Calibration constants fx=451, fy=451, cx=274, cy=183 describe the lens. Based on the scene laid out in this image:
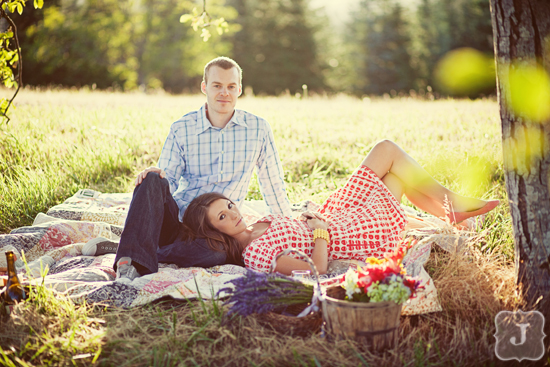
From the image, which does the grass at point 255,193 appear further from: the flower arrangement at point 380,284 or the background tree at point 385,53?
the background tree at point 385,53

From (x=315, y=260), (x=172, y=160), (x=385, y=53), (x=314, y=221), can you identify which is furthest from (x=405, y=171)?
(x=385, y=53)

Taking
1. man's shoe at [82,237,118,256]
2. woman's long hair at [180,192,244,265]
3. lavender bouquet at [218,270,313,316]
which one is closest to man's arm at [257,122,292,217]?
woman's long hair at [180,192,244,265]

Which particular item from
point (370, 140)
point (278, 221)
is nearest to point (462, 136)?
point (370, 140)

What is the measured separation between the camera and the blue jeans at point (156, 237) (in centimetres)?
316

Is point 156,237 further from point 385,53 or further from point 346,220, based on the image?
point 385,53

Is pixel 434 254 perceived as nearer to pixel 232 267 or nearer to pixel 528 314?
pixel 528 314

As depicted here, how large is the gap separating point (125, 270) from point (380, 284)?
179 cm

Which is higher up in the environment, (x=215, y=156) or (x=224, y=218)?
(x=215, y=156)

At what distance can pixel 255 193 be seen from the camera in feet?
18.8

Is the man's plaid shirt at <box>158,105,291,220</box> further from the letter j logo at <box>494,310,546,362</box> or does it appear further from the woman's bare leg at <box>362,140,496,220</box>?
the letter j logo at <box>494,310,546,362</box>

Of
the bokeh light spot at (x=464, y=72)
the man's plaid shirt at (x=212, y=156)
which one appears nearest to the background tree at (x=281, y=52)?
the bokeh light spot at (x=464, y=72)

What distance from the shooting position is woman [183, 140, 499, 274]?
3.29m

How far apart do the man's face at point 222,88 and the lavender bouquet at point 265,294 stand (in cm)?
187

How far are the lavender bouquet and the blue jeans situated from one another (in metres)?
0.92
